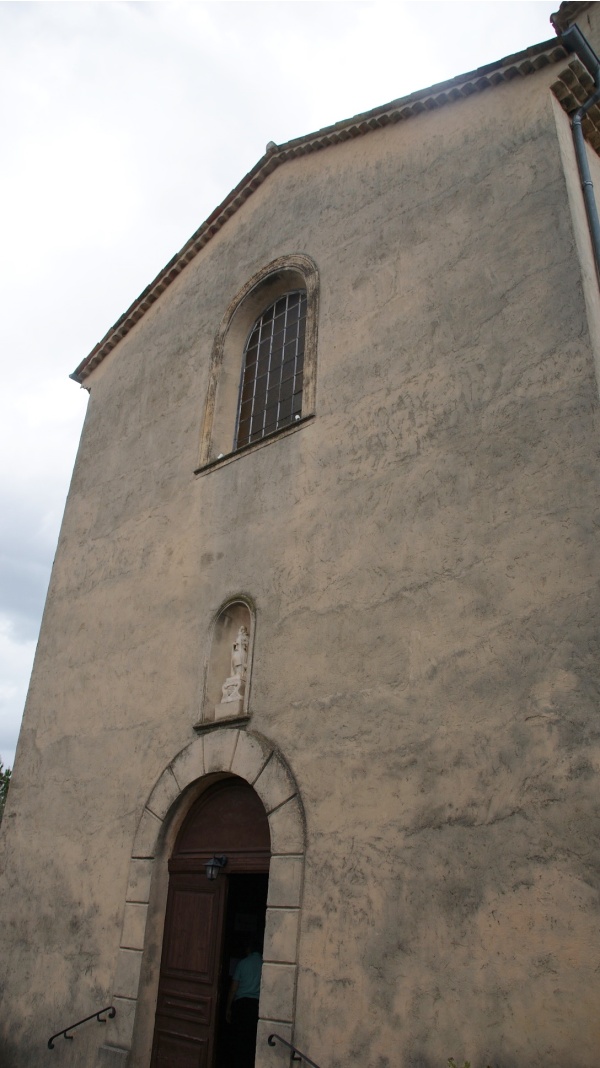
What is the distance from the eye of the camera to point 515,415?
6.18 metres

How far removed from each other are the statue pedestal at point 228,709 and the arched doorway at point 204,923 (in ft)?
1.80

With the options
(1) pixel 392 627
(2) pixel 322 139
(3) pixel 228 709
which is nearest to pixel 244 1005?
(3) pixel 228 709

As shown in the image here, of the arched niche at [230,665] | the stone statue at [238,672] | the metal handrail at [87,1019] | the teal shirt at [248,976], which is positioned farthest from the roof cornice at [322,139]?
the metal handrail at [87,1019]

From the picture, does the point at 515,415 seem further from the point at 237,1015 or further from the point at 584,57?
the point at 237,1015

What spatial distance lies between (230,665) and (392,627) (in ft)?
6.53

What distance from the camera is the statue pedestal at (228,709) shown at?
7254mm

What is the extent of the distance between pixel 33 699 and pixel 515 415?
253 inches

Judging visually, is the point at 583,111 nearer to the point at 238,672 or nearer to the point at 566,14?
the point at 566,14

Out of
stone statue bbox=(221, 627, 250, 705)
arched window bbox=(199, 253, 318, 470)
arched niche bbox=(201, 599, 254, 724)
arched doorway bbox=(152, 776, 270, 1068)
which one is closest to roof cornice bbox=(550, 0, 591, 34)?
arched window bbox=(199, 253, 318, 470)

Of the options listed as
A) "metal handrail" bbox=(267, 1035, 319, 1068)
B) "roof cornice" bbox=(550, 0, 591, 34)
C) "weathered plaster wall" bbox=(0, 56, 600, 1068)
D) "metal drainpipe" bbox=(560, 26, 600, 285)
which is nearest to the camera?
"weathered plaster wall" bbox=(0, 56, 600, 1068)

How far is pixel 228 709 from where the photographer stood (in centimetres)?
735

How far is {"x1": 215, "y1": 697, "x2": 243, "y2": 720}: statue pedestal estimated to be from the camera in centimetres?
725

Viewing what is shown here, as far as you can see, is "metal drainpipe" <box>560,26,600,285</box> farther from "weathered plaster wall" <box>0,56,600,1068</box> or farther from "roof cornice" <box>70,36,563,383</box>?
"weathered plaster wall" <box>0,56,600,1068</box>

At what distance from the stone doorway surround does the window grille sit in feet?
10.6
